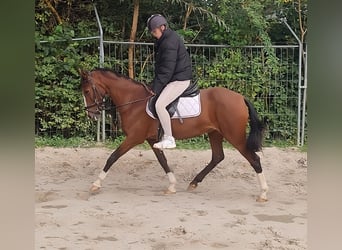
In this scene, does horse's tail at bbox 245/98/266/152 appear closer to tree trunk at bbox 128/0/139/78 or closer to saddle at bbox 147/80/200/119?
saddle at bbox 147/80/200/119

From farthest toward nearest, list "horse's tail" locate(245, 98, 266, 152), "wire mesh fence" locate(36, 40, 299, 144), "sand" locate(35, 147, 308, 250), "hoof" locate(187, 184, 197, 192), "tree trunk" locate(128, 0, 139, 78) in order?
1. "wire mesh fence" locate(36, 40, 299, 144)
2. "tree trunk" locate(128, 0, 139, 78)
3. "hoof" locate(187, 184, 197, 192)
4. "horse's tail" locate(245, 98, 266, 152)
5. "sand" locate(35, 147, 308, 250)

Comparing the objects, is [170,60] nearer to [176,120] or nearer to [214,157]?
[176,120]

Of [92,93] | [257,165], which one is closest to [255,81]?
[257,165]

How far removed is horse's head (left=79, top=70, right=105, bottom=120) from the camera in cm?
271

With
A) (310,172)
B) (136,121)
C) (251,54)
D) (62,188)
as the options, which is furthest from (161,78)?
(310,172)

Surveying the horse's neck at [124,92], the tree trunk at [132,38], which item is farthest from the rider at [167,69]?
the tree trunk at [132,38]

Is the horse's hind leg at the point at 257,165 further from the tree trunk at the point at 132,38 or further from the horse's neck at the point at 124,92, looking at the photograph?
the tree trunk at the point at 132,38

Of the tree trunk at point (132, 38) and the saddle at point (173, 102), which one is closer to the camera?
the saddle at point (173, 102)

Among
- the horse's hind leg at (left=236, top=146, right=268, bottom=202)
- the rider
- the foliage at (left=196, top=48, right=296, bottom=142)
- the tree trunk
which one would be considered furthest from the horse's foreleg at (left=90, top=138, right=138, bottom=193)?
the foliage at (left=196, top=48, right=296, bottom=142)

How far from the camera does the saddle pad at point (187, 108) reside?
8.78 feet

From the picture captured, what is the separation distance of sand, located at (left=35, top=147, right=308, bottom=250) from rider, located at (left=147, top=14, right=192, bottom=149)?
0.43 metres

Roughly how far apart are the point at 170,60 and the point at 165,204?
0.79 meters

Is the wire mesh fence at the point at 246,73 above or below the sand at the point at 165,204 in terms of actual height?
above

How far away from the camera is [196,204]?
2582 millimetres
